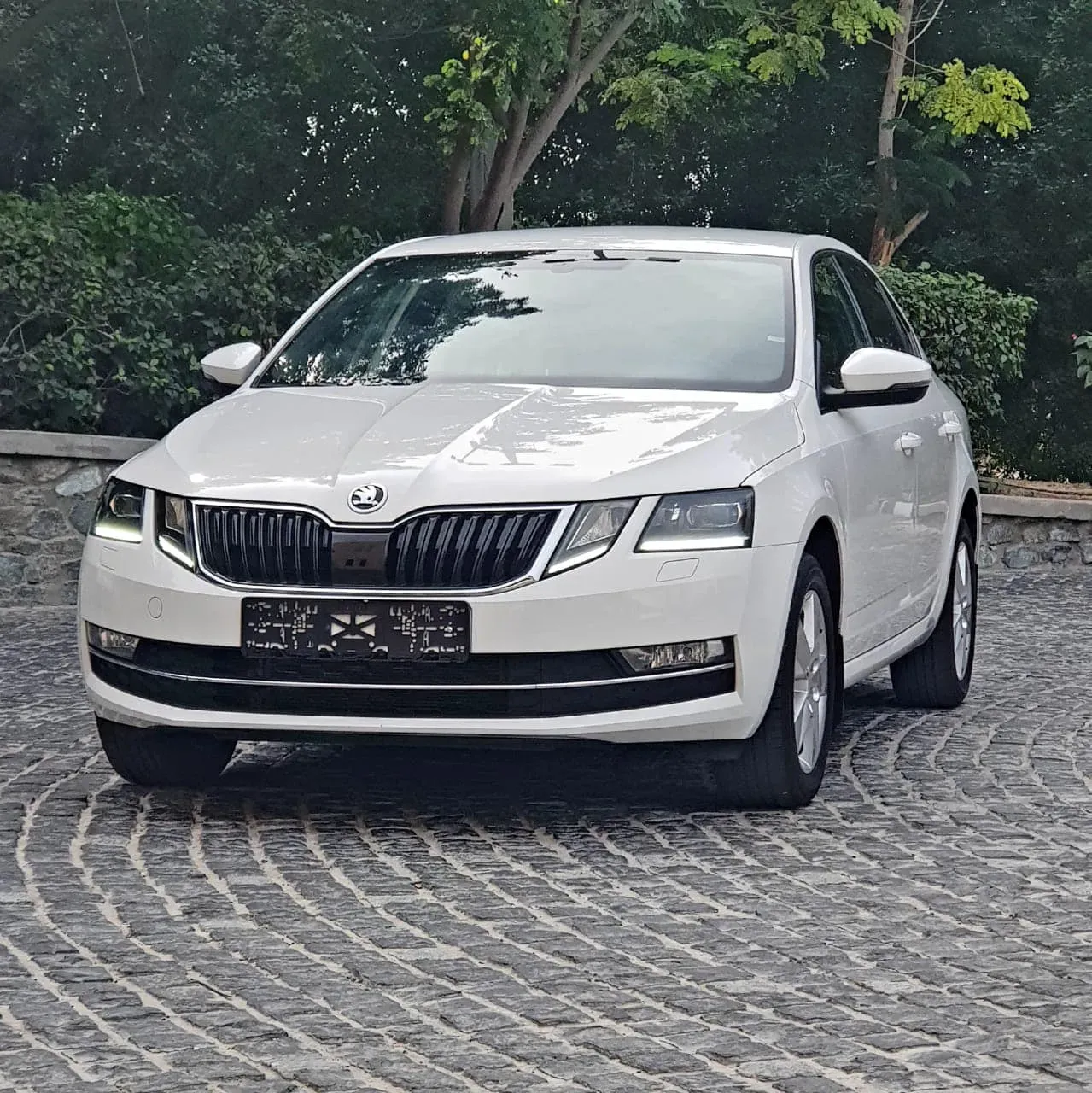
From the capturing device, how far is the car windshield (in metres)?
7.50

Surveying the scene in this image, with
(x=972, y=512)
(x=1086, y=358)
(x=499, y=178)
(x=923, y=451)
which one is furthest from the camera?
(x=499, y=178)

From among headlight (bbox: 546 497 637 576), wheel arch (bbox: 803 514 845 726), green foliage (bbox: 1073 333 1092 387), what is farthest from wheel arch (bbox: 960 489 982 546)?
green foliage (bbox: 1073 333 1092 387)

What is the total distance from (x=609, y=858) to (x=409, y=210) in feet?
63.0

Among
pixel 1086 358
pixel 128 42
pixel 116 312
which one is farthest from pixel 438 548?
pixel 128 42

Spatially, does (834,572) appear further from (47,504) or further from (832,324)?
(47,504)

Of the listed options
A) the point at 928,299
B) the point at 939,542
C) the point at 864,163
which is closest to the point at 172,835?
the point at 939,542

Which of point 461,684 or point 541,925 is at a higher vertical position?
point 461,684

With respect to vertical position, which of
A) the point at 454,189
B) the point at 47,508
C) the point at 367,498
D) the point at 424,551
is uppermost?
the point at 367,498

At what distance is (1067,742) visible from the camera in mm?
8641

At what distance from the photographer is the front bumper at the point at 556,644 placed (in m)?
6.36

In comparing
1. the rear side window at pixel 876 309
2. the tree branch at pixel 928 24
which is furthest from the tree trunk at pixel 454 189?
the rear side window at pixel 876 309

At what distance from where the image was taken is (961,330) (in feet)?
59.5

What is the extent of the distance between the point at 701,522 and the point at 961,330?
474 inches

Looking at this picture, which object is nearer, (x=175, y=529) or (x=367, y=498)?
(x=367, y=498)
